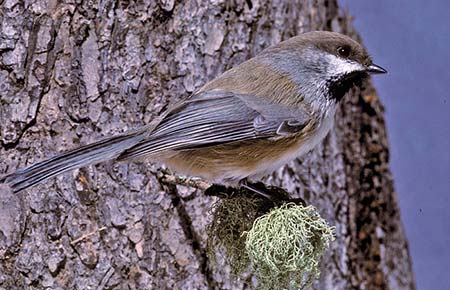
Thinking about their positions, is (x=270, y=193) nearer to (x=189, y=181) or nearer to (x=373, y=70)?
(x=189, y=181)

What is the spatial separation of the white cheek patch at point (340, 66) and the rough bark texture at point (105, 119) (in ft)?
1.89

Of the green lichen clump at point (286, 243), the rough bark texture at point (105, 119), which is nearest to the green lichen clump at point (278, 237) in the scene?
the green lichen clump at point (286, 243)

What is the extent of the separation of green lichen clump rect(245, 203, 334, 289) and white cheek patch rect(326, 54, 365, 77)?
19.1 inches

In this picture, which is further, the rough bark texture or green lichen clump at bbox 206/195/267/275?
the rough bark texture

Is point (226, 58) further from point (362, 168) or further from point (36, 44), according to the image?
point (362, 168)

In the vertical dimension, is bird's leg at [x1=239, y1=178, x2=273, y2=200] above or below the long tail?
below

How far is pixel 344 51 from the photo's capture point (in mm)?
2336

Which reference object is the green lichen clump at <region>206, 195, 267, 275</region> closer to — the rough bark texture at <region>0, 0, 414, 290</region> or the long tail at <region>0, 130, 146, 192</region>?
the rough bark texture at <region>0, 0, 414, 290</region>

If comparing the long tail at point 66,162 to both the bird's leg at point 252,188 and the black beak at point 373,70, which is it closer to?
the bird's leg at point 252,188

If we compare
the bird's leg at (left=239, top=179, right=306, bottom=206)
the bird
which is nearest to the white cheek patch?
the bird

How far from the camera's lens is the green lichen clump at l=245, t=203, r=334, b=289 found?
2.04m

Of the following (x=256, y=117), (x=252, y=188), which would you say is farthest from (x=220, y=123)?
(x=252, y=188)

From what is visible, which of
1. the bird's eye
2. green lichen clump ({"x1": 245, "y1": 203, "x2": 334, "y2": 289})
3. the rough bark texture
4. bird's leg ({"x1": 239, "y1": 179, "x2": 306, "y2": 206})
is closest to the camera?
green lichen clump ({"x1": 245, "y1": 203, "x2": 334, "y2": 289})

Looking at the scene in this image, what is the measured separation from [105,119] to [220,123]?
497 millimetres
